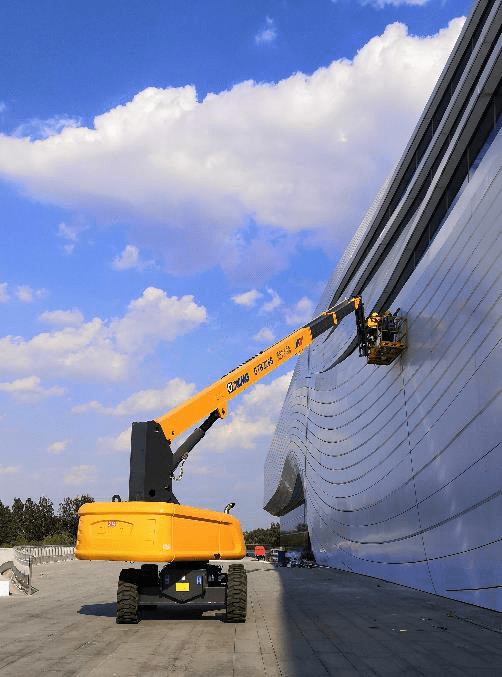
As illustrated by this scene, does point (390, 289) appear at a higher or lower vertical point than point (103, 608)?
higher

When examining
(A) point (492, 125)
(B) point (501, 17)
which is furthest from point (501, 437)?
(B) point (501, 17)

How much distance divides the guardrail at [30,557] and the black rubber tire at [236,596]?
9.66 metres

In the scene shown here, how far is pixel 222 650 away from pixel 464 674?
377cm

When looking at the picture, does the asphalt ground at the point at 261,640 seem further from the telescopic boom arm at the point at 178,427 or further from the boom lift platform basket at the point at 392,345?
the boom lift platform basket at the point at 392,345

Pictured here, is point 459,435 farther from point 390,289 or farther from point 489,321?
point 390,289

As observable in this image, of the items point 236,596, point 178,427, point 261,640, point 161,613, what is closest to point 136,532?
point 236,596

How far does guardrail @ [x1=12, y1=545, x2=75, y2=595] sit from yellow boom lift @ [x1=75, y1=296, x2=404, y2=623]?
332 inches

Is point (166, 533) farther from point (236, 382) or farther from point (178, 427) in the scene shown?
point (236, 382)

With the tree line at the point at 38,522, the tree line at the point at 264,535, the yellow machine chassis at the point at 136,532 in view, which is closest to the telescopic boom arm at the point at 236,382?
the yellow machine chassis at the point at 136,532

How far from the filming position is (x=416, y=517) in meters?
26.5

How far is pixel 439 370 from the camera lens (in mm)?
23234

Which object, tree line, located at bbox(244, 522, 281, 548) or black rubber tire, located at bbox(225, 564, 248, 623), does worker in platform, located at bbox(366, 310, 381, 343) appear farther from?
tree line, located at bbox(244, 522, 281, 548)

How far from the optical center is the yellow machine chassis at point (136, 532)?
1316 centimetres

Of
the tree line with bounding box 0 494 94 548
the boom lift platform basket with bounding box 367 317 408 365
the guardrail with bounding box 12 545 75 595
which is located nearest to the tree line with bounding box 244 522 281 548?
the tree line with bounding box 0 494 94 548
